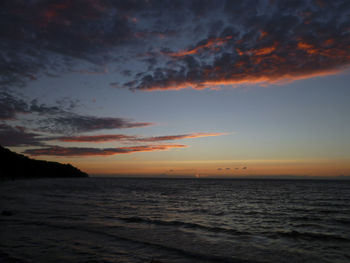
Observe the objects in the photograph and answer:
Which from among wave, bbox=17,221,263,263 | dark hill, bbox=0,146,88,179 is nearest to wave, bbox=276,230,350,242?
wave, bbox=17,221,263,263

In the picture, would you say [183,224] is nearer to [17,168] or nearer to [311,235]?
[311,235]

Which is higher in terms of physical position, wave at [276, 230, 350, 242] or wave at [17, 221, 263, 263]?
wave at [17, 221, 263, 263]

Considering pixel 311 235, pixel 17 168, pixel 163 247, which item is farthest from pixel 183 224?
pixel 17 168

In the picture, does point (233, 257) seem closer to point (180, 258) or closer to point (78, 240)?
point (180, 258)

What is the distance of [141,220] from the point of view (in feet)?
60.0

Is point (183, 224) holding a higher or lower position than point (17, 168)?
lower

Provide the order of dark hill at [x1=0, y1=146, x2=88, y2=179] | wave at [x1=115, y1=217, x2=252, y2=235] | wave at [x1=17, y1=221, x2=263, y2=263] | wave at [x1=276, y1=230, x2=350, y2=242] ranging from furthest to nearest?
1. dark hill at [x1=0, y1=146, x2=88, y2=179]
2. wave at [x1=115, y1=217, x2=252, y2=235]
3. wave at [x1=276, y1=230, x2=350, y2=242]
4. wave at [x1=17, y1=221, x2=263, y2=263]

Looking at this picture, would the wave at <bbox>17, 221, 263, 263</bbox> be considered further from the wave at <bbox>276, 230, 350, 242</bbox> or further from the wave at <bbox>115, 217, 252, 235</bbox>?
the wave at <bbox>276, 230, 350, 242</bbox>

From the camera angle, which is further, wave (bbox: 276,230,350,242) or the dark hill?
the dark hill

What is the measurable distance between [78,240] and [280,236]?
11797 millimetres

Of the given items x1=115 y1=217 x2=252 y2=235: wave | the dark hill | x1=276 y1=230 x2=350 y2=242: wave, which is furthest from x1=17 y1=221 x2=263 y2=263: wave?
the dark hill

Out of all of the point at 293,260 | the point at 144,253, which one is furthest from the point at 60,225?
the point at 293,260

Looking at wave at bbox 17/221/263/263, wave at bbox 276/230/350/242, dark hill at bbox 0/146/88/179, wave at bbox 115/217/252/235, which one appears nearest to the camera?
wave at bbox 17/221/263/263

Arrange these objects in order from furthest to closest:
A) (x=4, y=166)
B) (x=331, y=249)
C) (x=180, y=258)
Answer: (x=4, y=166) < (x=331, y=249) < (x=180, y=258)
